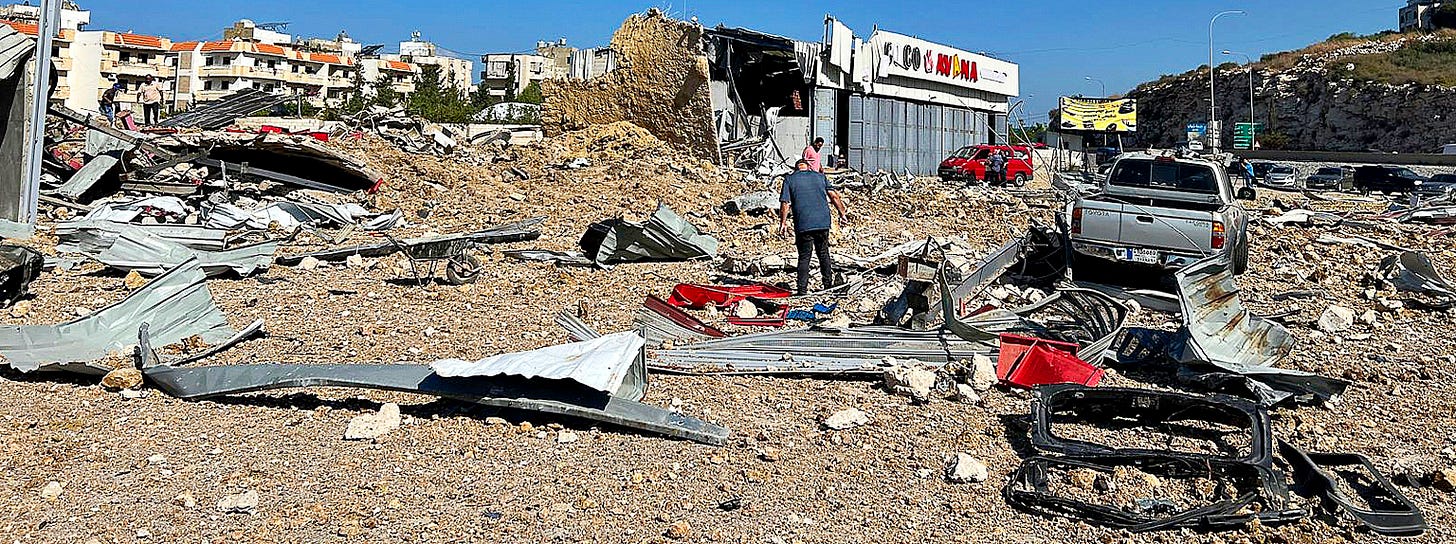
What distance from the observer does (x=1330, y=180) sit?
111ft

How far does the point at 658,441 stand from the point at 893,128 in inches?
1117

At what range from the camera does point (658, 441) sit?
16.6 feet

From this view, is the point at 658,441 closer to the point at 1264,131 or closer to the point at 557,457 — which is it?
the point at 557,457

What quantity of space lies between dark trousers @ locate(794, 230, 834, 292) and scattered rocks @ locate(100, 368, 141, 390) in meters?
5.09

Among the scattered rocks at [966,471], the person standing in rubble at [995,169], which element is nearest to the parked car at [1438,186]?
the person standing in rubble at [995,169]

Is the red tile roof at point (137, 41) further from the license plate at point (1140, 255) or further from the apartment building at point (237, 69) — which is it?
the license plate at point (1140, 255)

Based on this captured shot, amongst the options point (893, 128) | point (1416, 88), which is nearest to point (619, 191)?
point (893, 128)

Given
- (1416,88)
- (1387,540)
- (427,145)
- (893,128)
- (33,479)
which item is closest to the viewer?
(1387,540)

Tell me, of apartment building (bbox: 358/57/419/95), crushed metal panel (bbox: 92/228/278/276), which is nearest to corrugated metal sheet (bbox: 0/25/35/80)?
crushed metal panel (bbox: 92/228/278/276)

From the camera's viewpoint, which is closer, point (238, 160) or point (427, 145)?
point (238, 160)

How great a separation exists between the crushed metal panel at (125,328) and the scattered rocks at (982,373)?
14.9 ft

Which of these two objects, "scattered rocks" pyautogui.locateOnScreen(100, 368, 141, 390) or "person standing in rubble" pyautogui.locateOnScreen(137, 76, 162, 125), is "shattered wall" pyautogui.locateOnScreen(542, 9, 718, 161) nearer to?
"person standing in rubble" pyautogui.locateOnScreen(137, 76, 162, 125)

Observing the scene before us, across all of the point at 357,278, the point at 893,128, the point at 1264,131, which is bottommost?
the point at 357,278

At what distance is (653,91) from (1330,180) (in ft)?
71.5
